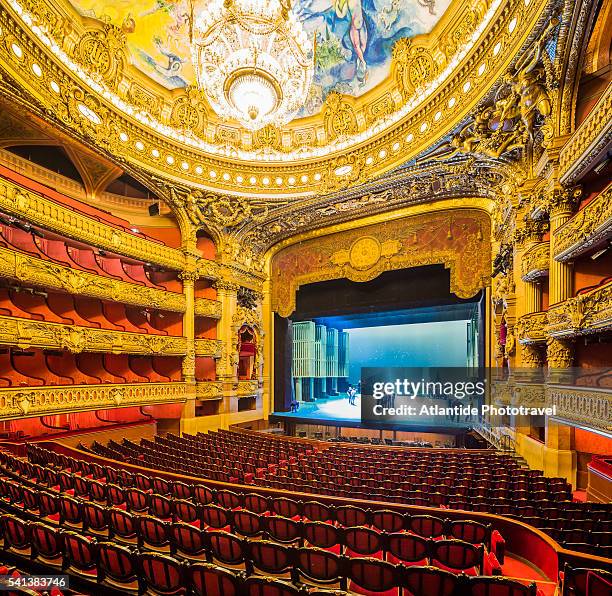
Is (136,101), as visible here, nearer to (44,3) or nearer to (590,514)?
(44,3)

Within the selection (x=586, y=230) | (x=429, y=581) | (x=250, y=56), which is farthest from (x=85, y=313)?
(x=586, y=230)

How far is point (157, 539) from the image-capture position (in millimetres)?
3574

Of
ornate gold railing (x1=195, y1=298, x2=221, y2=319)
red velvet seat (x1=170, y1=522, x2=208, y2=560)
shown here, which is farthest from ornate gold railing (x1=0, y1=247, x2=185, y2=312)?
red velvet seat (x1=170, y1=522, x2=208, y2=560)

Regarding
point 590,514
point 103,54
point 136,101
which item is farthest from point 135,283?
point 590,514

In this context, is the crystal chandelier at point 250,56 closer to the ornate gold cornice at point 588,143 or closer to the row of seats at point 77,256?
the ornate gold cornice at point 588,143

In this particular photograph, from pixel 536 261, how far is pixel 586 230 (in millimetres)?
1781

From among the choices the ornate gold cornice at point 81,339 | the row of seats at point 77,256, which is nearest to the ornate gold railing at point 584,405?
the ornate gold cornice at point 81,339

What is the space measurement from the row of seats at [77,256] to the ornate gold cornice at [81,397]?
3.33 meters

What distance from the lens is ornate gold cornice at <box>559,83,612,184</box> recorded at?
521cm

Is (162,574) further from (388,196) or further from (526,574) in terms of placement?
(388,196)

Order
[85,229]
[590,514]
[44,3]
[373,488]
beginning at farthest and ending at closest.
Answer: [85,229] → [44,3] → [373,488] → [590,514]

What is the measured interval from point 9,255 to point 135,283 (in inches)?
154

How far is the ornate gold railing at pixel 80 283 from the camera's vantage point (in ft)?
28.3

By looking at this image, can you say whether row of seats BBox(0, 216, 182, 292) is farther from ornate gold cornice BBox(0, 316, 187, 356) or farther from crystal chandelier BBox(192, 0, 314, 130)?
crystal chandelier BBox(192, 0, 314, 130)
